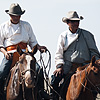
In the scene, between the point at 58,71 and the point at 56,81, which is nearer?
the point at 58,71

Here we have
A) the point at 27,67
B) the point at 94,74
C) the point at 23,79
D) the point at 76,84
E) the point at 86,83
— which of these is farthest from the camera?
the point at 76,84

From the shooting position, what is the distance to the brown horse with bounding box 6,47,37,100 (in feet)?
31.8

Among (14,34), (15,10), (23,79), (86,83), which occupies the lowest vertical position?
(86,83)

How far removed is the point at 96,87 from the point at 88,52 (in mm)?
1692

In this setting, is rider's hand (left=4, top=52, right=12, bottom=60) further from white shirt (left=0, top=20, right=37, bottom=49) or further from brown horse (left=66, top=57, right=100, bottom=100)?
brown horse (left=66, top=57, right=100, bottom=100)

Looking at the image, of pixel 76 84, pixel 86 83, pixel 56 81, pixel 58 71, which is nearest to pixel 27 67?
pixel 86 83

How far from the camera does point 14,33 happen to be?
1127 cm

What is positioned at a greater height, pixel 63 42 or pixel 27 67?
pixel 27 67

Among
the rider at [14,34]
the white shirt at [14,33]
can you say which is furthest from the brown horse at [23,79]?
the white shirt at [14,33]

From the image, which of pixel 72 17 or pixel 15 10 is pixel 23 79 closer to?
pixel 15 10

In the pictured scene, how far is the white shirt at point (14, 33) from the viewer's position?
11.3 metres

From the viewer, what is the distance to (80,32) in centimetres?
1198

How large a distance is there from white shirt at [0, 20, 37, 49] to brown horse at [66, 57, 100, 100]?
1.53 meters

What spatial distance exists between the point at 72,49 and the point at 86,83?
4.89 ft
